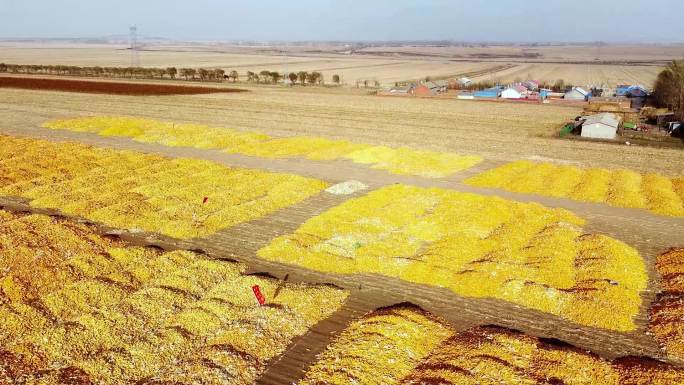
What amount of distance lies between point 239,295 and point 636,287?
633 inches

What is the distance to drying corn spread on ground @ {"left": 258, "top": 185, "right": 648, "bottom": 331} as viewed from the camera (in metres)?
18.8

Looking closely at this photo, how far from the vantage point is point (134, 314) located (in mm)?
16656

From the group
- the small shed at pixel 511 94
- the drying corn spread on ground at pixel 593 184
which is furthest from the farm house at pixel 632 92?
the drying corn spread on ground at pixel 593 184

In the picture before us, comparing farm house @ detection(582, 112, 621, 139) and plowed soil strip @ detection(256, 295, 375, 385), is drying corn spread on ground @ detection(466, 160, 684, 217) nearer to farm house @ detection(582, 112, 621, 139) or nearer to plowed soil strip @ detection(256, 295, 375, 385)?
farm house @ detection(582, 112, 621, 139)

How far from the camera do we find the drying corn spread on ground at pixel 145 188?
26.3 metres

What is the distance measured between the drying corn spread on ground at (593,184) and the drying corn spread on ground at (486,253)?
5341 mm

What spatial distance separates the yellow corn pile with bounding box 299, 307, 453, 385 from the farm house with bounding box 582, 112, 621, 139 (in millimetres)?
44106

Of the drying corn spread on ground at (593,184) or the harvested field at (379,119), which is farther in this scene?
the harvested field at (379,119)

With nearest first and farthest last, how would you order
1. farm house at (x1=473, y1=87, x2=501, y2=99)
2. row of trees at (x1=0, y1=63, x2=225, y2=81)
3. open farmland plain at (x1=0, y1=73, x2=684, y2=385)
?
1. open farmland plain at (x1=0, y1=73, x2=684, y2=385)
2. farm house at (x1=473, y1=87, x2=501, y2=99)
3. row of trees at (x1=0, y1=63, x2=225, y2=81)

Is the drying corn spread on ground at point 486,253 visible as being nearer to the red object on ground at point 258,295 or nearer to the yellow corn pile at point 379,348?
the yellow corn pile at point 379,348

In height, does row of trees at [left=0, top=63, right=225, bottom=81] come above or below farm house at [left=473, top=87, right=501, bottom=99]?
above

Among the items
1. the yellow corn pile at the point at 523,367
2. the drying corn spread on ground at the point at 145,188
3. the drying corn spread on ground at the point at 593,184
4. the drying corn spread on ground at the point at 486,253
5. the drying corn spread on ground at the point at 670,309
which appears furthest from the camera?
the drying corn spread on ground at the point at 593,184

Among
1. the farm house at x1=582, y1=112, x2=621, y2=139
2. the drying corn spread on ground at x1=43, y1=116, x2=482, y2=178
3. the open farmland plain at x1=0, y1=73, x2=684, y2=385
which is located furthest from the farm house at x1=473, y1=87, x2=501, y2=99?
the drying corn spread on ground at x1=43, y1=116, x2=482, y2=178

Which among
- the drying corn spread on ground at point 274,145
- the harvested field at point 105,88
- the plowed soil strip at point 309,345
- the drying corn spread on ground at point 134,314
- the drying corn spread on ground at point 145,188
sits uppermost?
the harvested field at point 105,88
